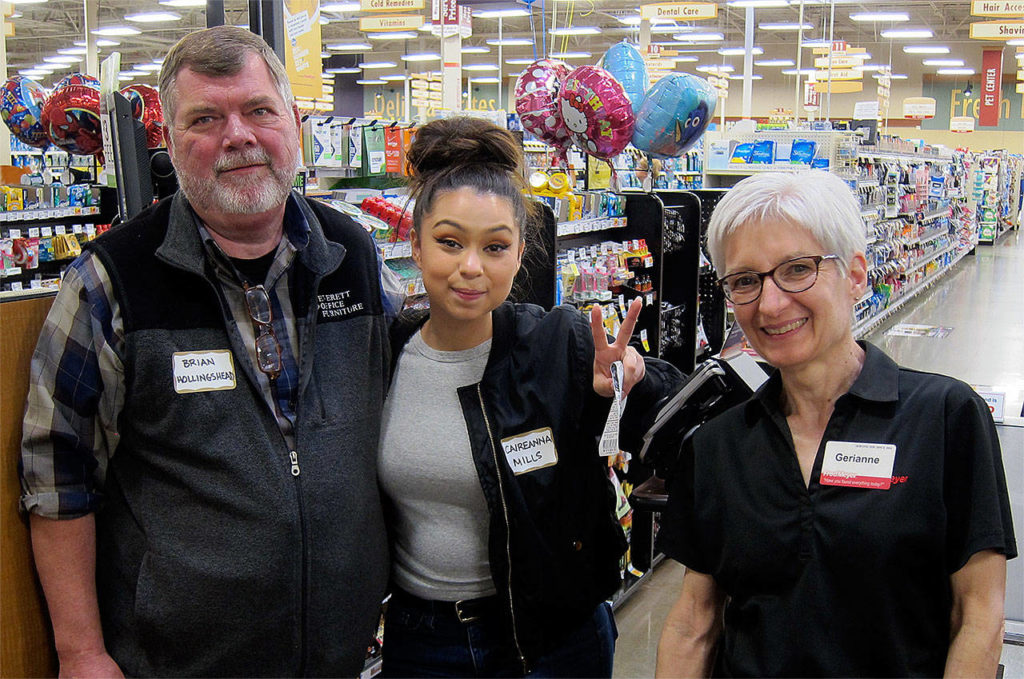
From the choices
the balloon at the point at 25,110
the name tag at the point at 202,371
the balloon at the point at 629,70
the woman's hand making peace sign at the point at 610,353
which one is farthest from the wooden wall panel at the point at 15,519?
the balloon at the point at 25,110

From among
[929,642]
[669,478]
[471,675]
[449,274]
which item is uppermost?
[449,274]

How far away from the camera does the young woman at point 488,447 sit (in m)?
1.71

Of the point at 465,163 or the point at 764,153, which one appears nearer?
the point at 465,163

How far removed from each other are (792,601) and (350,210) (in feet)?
6.06

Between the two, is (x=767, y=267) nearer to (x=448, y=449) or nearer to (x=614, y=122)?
(x=448, y=449)

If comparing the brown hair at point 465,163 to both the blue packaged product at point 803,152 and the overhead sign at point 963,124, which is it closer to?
the blue packaged product at point 803,152

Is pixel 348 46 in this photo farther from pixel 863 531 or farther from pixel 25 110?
pixel 863 531

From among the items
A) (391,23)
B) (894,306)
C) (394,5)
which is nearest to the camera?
(894,306)

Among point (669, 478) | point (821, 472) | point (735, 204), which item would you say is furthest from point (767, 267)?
point (669, 478)

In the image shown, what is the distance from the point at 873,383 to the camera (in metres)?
1.49

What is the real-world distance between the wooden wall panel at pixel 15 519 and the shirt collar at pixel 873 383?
51.1 inches

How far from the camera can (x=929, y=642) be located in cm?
143

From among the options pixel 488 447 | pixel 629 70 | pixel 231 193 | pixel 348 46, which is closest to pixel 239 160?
pixel 231 193

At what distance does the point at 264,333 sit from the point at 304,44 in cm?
323
